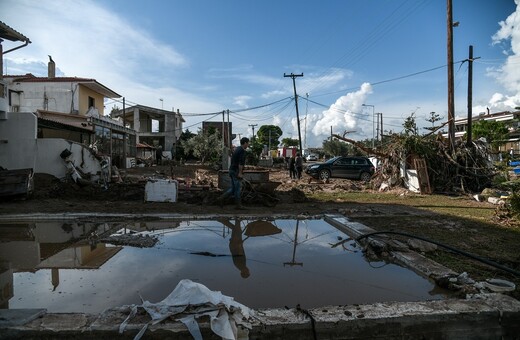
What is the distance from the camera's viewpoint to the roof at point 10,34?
1422 cm

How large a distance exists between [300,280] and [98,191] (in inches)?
367

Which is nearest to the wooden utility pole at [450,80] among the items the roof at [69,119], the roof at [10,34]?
the roof at [10,34]

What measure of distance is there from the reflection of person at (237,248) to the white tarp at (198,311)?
134cm

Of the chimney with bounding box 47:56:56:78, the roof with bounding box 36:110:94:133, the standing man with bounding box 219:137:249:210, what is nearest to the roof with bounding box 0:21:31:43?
the roof with bounding box 36:110:94:133

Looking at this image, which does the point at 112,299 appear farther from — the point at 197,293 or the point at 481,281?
the point at 481,281

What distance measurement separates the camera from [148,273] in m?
4.51

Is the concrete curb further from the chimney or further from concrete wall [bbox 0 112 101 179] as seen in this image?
the chimney

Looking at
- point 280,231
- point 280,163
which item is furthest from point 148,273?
point 280,163

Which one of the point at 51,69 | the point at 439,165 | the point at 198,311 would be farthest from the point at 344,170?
the point at 51,69

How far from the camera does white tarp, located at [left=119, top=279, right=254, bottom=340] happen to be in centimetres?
286

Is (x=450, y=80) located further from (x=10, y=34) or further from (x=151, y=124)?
(x=151, y=124)

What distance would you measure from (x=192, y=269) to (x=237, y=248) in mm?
1273

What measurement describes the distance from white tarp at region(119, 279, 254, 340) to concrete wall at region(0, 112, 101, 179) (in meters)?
11.5

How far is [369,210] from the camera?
9828mm
